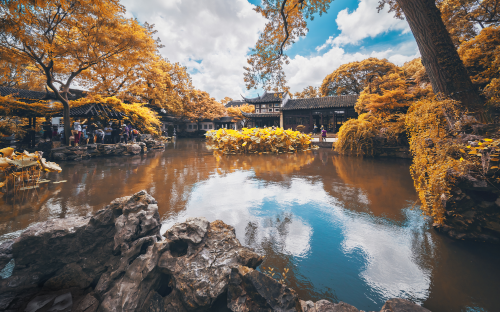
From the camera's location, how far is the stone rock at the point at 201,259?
1.66 meters

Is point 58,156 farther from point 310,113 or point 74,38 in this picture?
point 310,113

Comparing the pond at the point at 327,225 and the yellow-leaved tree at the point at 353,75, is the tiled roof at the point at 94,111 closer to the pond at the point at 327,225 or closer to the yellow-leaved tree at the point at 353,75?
the pond at the point at 327,225

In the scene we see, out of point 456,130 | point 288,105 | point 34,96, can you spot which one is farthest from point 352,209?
point 288,105

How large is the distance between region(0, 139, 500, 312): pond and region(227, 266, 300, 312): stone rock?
1.49ft

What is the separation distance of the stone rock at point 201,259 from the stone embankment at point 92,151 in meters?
9.95

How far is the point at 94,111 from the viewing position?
11.5m

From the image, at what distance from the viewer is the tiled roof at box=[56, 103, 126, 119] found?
1126 centimetres

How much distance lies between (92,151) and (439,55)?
42.8 feet

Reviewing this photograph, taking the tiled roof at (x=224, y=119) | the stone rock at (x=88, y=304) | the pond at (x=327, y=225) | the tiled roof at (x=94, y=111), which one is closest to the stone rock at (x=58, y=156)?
the pond at (x=327, y=225)

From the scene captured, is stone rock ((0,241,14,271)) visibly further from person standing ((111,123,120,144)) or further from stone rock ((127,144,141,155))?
person standing ((111,123,120,144))

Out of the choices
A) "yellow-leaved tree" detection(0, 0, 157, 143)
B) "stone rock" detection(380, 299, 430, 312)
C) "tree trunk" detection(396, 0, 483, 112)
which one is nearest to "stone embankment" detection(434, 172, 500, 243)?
"tree trunk" detection(396, 0, 483, 112)

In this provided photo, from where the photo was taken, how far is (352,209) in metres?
3.69

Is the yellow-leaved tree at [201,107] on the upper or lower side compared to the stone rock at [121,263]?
upper

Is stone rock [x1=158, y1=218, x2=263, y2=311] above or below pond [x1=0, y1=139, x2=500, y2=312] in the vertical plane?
above
